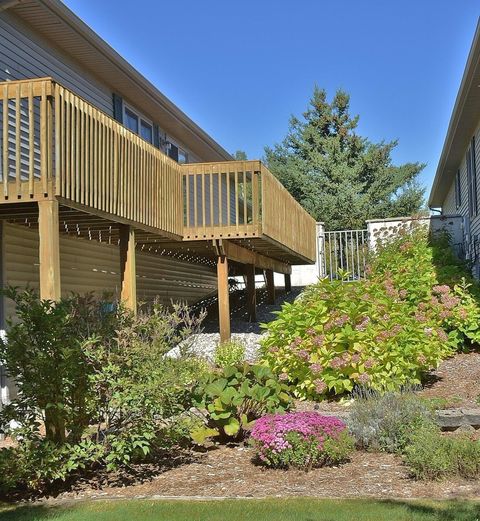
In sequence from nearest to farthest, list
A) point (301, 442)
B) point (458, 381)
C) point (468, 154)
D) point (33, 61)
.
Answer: point (301, 442) → point (458, 381) → point (33, 61) → point (468, 154)

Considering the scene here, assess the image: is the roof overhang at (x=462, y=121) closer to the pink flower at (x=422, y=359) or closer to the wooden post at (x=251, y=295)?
the pink flower at (x=422, y=359)

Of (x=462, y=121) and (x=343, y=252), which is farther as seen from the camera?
(x=343, y=252)

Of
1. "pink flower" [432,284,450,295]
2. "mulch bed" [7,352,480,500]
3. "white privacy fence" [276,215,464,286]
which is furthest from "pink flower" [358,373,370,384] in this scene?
"white privacy fence" [276,215,464,286]

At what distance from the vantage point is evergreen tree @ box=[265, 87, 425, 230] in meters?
36.3

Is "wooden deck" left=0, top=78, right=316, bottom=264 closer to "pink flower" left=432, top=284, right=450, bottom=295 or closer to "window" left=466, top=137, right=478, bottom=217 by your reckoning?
"pink flower" left=432, top=284, right=450, bottom=295

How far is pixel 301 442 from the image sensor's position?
631cm

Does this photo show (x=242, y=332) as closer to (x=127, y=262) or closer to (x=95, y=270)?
(x=95, y=270)

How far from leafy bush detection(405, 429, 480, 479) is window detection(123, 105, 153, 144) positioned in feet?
36.0

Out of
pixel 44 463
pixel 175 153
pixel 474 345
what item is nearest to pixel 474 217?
pixel 474 345

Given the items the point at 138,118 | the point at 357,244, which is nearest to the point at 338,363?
the point at 138,118

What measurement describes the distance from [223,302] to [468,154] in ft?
26.8

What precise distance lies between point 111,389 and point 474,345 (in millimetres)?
8423

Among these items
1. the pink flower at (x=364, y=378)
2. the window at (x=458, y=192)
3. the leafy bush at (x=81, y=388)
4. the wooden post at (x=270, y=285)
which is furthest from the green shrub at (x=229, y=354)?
the window at (x=458, y=192)

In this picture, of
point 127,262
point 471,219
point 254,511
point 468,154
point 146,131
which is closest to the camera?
point 254,511
